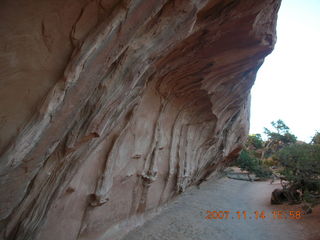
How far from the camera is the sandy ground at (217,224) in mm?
6373

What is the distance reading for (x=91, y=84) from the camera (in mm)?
2727

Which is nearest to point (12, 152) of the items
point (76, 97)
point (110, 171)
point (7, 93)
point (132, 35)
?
point (7, 93)

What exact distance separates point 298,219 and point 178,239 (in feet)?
19.0

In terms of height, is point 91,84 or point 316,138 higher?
point 316,138

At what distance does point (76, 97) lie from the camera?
264 centimetres

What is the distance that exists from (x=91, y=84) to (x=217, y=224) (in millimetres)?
6908
